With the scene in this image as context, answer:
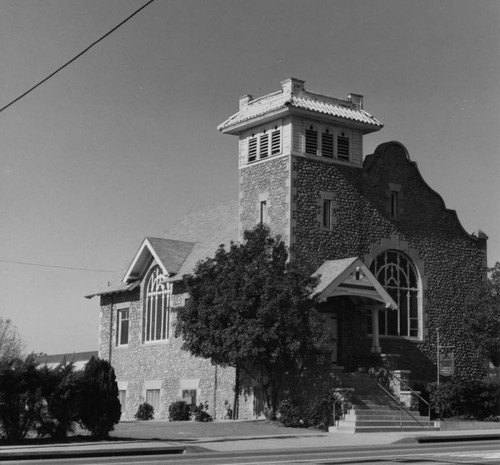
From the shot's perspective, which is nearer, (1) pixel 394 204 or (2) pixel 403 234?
(2) pixel 403 234

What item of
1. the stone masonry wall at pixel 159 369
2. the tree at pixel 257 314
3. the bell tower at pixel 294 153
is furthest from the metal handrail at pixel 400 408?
the bell tower at pixel 294 153

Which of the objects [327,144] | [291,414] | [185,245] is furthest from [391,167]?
[291,414]

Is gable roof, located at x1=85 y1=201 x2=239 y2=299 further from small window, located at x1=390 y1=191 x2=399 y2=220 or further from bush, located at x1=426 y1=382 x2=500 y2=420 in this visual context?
bush, located at x1=426 y1=382 x2=500 y2=420

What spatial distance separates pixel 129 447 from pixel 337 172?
1745cm

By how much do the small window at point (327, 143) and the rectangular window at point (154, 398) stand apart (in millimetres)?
11941

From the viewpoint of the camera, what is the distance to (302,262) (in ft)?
117

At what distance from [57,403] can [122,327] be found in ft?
62.1

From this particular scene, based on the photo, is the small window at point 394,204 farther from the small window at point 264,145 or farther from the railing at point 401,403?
the railing at point 401,403

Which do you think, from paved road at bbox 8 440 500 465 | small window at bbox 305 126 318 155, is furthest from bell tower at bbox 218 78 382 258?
paved road at bbox 8 440 500 465

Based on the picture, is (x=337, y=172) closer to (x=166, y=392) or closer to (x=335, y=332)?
(x=335, y=332)

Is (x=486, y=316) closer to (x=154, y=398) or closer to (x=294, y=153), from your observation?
(x=294, y=153)

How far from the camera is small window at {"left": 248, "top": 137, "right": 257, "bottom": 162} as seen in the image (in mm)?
38088

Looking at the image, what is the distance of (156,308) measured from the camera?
4147 cm

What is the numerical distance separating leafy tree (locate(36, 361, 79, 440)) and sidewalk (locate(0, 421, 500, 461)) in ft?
3.92
